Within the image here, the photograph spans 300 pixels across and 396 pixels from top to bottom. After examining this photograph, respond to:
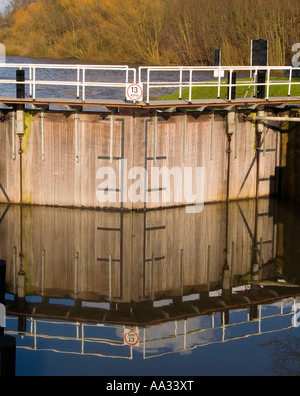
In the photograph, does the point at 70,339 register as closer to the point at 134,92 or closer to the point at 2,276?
the point at 2,276

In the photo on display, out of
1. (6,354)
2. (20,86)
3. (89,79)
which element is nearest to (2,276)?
(6,354)

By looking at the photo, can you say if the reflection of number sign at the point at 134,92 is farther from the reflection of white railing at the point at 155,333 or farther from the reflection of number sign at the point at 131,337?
the reflection of number sign at the point at 131,337

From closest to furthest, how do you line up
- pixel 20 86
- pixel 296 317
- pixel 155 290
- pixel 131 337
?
pixel 131 337 → pixel 296 317 → pixel 155 290 → pixel 20 86

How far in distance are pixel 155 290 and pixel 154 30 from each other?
1521 inches

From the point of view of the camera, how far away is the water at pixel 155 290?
16.2m

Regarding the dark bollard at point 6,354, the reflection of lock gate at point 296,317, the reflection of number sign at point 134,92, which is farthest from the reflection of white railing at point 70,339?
the reflection of number sign at point 134,92

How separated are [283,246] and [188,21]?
106 feet

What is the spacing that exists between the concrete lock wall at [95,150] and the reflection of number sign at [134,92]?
80cm

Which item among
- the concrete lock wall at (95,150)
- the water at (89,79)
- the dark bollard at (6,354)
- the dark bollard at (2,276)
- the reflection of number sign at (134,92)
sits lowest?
the dark bollard at (6,354)

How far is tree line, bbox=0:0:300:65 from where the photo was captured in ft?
157

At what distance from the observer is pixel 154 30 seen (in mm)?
56844

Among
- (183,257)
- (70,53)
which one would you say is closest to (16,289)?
(183,257)

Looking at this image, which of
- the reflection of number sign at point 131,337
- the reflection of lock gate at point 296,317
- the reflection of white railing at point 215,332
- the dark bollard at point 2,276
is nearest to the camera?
the dark bollard at point 2,276

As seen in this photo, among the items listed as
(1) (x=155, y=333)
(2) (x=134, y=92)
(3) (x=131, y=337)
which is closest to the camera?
(3) (x=131, y=337)
